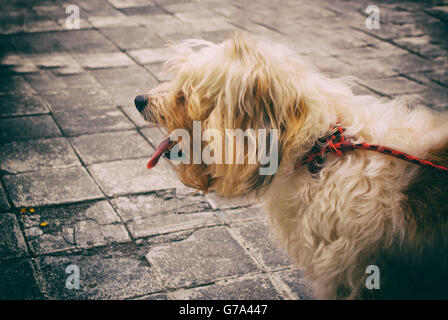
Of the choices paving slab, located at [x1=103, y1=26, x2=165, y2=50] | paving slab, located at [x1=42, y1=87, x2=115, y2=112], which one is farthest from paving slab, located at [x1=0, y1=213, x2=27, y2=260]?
paving slab, located at [x1=103, y1=26, x2=165, y2=50]

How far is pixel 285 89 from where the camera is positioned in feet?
7.02

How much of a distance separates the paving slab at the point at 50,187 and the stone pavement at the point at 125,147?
15 mm

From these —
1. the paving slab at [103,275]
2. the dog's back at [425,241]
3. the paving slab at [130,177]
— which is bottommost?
the paving slab at [103,275]

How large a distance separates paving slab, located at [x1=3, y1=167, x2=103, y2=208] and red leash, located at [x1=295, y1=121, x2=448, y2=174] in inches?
85.1

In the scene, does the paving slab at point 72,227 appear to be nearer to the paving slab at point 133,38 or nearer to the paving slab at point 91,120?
the paving slab at point 91,120

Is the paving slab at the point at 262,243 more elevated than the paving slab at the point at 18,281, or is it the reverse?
the paving slab at the point at 262,243

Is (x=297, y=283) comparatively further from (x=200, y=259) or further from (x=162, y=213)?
(x=162, y=213)

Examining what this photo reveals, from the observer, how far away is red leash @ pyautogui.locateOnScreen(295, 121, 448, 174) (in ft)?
6.53

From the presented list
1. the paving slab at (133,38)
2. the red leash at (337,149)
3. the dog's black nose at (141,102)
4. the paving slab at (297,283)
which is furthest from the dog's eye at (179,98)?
the paving slab at (133,38)

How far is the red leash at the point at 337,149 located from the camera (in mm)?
1991

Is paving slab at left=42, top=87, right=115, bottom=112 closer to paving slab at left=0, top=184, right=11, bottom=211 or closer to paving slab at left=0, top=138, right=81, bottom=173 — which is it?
paving slab at left=0, top=138, right=81, bottom=173


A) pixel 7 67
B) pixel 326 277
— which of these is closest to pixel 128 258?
pixel 326 277
